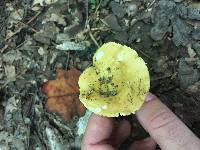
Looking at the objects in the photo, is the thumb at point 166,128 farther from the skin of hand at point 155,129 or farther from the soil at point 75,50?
the soil at point 75,50

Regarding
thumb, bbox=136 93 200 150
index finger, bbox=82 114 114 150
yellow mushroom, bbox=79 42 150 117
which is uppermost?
yellow mushroom, bbox=79 42 150 117

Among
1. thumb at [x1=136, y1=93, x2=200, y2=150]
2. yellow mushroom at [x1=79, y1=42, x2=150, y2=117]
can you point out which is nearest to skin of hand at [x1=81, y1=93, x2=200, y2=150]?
thumb at [x1=136, y1=93, x2=200, y2=150]

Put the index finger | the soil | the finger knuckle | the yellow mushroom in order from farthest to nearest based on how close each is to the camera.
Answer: the soil < the index finger < the finger knuckle < the yellow mushroom

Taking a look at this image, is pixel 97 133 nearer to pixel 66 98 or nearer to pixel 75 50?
pixel 66 98

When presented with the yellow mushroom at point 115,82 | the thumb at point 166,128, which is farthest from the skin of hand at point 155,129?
the yellow mushroom at point 115,82

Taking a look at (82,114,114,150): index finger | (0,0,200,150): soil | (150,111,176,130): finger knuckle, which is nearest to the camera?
(150,111,176,130): finger knuckle

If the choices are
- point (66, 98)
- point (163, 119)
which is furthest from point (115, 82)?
point (66, 98)

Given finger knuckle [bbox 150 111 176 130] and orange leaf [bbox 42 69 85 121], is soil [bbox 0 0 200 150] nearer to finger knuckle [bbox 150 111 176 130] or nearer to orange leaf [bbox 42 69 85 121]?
orange leaf [bbox 42 69 85 121]

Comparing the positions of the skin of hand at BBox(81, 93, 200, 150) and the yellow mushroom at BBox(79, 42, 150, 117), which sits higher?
the yellow mushroom at BBox(79, 42, 150, 117)

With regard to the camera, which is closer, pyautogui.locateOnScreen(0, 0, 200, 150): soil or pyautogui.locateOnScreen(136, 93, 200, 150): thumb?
pyautogui.locateOnScreen(136, 93, 200, 150): thumb
